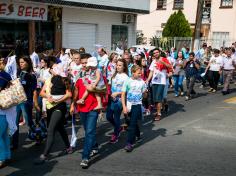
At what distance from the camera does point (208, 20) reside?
3053 centimetres

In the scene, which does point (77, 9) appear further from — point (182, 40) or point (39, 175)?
point (39, 175)

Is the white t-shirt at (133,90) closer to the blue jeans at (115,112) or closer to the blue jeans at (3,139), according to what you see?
the blue jeans at (115,112)

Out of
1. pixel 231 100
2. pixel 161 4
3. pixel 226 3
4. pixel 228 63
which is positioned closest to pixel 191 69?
pixel 231 100

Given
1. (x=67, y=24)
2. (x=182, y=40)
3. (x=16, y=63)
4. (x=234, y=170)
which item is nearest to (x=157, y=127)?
(x=234, y=170)

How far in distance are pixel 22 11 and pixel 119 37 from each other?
7320mm

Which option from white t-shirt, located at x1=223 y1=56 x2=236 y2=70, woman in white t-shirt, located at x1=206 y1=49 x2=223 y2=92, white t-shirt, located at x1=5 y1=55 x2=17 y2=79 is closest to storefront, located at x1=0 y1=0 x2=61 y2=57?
white t-shirt, located at x1=5 y1=55 x2=17 y2=79

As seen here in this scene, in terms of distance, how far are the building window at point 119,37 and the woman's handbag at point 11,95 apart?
15048 mm

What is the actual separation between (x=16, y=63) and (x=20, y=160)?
2993mm

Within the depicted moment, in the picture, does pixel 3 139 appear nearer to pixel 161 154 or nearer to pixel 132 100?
pixel 132 100

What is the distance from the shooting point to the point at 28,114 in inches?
286

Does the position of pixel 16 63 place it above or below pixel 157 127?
above

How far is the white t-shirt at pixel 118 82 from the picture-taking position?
24.3 feet

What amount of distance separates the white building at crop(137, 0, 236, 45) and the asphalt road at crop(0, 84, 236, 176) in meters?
21.5

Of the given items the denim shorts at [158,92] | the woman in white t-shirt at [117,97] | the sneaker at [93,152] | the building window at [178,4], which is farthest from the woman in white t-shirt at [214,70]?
the building window at [178,4]
